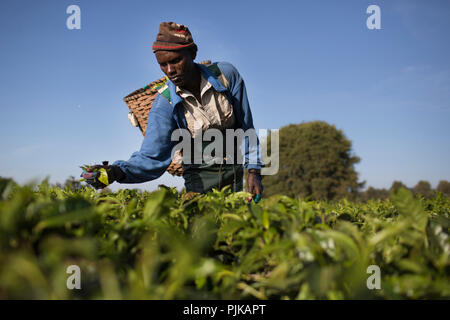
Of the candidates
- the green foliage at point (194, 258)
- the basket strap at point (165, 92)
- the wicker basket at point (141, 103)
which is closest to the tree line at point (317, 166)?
the wicker basket at point (141, 103)

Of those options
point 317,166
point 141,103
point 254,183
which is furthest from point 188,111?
point 317,166

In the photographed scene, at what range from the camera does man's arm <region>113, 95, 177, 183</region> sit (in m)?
2.79

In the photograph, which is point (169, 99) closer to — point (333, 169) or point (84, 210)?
point (84, 210)

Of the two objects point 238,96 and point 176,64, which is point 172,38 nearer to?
point 176,64

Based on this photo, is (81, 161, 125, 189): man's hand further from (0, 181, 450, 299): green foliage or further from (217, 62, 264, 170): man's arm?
(217, 62, 264, 170): man's arm

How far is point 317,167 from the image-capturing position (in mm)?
31906

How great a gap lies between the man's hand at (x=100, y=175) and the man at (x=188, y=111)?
12 cm

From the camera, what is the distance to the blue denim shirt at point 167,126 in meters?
2.87

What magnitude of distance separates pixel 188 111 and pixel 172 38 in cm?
82

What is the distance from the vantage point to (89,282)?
0.57 meters

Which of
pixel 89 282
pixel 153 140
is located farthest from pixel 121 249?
pixel 153 140

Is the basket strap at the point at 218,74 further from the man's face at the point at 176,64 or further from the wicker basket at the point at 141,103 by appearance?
the wicker basket at the point at 141,103

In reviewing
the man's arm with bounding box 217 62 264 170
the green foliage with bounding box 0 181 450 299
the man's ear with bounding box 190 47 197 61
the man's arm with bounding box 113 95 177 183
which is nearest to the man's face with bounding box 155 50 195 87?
the man's ear with bounding box 190 47 197 61
